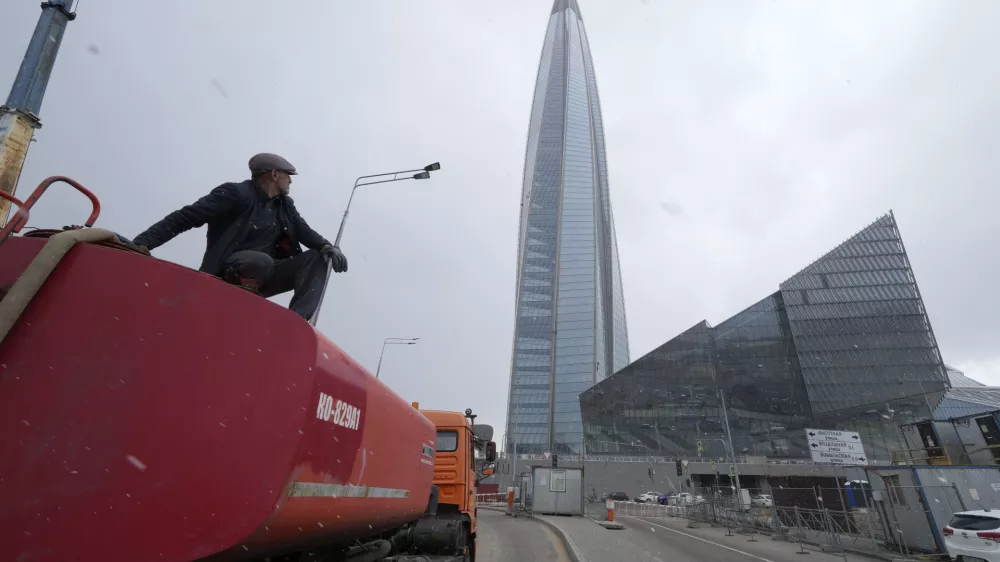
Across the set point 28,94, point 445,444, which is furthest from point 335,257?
point 445,444

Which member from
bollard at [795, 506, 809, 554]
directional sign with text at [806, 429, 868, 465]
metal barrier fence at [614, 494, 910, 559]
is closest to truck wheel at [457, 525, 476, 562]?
metal barrier fence at [614, 494, 910, 559]

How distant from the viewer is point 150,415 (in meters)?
1.60

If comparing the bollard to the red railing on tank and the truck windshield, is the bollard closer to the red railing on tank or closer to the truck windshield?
the truck windshield

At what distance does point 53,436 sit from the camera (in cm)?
149

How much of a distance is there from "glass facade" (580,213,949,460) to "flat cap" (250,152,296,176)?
2174 inches

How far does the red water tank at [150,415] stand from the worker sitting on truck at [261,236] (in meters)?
0.51

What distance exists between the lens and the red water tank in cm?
146

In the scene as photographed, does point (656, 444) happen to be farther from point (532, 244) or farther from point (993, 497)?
point (532, 244)

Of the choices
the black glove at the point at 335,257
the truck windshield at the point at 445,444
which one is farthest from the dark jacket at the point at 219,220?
the truck windshield at the point at 445,444

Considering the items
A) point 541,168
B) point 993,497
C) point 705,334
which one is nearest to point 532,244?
point 541,168

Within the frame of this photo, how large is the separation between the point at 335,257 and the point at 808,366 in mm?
63702

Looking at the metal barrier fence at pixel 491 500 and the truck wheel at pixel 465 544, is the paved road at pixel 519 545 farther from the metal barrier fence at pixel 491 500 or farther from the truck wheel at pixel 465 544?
the metal barrier fence at pixel 491 500

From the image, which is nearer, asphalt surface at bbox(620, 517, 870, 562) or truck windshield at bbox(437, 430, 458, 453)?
truck windshield at bbox(437, 430, 458, 453)

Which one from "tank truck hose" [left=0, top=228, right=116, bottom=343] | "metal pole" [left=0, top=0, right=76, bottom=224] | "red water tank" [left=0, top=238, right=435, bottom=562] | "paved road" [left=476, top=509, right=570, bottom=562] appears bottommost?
"paved road" [left=476, top=509, right=570, bottom=562]
